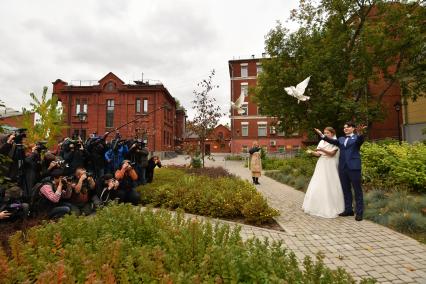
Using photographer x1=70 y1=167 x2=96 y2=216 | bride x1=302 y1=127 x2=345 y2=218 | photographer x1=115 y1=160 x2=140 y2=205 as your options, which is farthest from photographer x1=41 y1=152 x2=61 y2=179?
bride x1=302 y1=127 x2=345 y2=218

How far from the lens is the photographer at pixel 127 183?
7527 mm

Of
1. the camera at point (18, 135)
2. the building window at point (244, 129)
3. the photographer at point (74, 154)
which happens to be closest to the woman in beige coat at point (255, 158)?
the photographer at point (74, 154)

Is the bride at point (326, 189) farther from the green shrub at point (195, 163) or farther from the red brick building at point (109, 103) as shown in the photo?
the red brick building at point (109, 103)

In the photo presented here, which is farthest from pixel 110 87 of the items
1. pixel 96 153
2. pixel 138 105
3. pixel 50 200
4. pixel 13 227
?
pixel 13 227

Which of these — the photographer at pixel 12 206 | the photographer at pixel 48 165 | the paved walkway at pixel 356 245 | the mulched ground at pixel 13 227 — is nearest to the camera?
the paved walkway at pixel 356 245

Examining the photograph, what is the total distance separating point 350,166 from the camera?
679 centimetres

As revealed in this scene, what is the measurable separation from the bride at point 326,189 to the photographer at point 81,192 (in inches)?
228

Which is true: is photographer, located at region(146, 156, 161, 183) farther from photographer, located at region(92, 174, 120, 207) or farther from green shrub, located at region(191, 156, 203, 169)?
green shrub, located at region(191, 156, 203, 169)

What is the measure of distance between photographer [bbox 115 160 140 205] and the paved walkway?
3.66 m

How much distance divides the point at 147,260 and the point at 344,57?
18.8 meters

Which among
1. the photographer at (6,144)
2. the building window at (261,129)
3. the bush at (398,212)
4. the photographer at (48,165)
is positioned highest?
the building window at (261,129)

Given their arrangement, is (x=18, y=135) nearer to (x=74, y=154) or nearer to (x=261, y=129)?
(x=74, y=154)

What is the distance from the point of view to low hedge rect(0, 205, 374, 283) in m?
2.32

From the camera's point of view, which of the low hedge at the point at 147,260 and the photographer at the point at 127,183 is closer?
the low hedge at the point at 147,260
